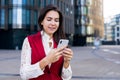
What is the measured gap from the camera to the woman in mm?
2564

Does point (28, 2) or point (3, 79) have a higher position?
point (28, 2)

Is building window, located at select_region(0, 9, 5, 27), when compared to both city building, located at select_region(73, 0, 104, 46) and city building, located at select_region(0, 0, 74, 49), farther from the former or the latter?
city building, located at select_region(73, 0, 104, 46)

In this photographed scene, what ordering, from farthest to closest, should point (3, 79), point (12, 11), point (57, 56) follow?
point (12, 11) → point (3, 79) → point (57, 56)

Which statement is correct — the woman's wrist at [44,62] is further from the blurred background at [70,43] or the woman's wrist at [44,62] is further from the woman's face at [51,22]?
the blurred background at [70,43]

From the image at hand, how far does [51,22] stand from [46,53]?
10.8 inches

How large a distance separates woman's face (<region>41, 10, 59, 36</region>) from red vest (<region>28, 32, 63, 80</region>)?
11 cm

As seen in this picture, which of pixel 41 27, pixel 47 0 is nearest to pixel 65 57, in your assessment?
pixel 41 27

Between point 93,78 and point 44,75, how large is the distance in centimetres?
1086

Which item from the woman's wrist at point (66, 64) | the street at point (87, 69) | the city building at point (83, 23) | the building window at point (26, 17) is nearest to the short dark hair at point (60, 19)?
the woman's wrist at point (66, 64)

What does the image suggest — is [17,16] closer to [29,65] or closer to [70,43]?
[70,43]

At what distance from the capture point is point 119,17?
187250 mm

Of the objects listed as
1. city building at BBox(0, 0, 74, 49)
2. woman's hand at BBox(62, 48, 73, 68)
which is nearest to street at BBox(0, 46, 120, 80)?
woman's hand at BBox(62, 48, 73, 68)

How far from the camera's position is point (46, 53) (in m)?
2.67

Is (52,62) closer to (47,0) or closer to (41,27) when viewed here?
(41,27)
